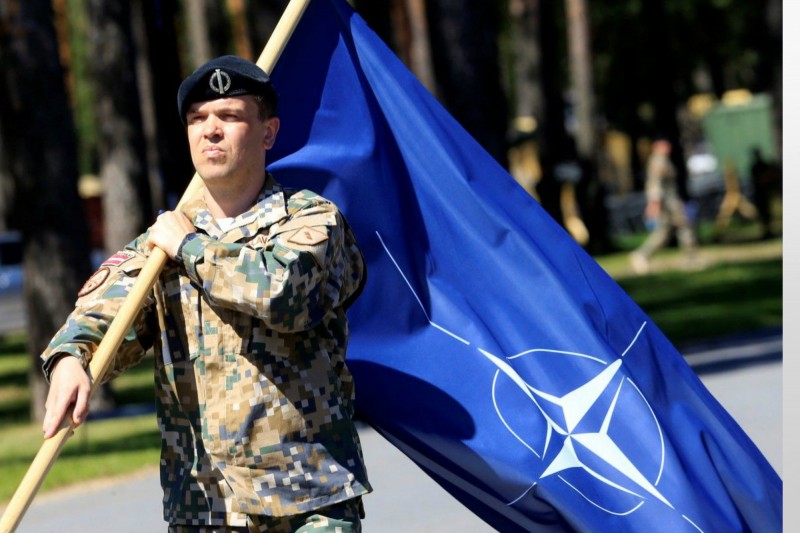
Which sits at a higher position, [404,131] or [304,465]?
[404,131]

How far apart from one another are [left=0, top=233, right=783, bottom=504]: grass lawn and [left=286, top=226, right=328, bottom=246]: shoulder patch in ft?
22.3

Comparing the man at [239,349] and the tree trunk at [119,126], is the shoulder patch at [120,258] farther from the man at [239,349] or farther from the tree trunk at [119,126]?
the tree trunk at [119,126]

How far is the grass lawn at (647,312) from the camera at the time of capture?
440 inches

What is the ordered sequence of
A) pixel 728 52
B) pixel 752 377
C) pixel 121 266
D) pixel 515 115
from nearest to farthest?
pixel 121 266, pixel 752 377, pixel 728 52, pixel 515 115

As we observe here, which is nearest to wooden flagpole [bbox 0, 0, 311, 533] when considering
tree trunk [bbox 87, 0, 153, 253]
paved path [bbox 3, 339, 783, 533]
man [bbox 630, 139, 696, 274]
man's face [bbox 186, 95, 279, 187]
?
man's face [bbox 186, 95, 279, 187]

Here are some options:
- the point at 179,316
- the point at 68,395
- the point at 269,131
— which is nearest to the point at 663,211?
the point at 269,131

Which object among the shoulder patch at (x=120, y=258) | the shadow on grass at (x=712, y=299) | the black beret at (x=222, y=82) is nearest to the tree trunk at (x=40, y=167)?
the shadow on grass at (x=712, y=299)

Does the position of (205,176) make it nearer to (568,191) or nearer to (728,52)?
(568,191)

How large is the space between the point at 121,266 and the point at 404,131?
1.30m

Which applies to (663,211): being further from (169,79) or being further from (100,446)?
(100,446)

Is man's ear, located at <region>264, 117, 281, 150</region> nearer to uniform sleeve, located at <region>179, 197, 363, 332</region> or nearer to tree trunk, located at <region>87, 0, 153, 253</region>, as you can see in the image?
uniform sleeve, located at <region>179, 197, 363, 332</region>

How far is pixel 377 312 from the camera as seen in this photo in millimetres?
4832

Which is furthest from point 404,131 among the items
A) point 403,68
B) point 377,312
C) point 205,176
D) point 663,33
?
point 663,33

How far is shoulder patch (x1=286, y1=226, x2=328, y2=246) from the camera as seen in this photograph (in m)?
3.71
